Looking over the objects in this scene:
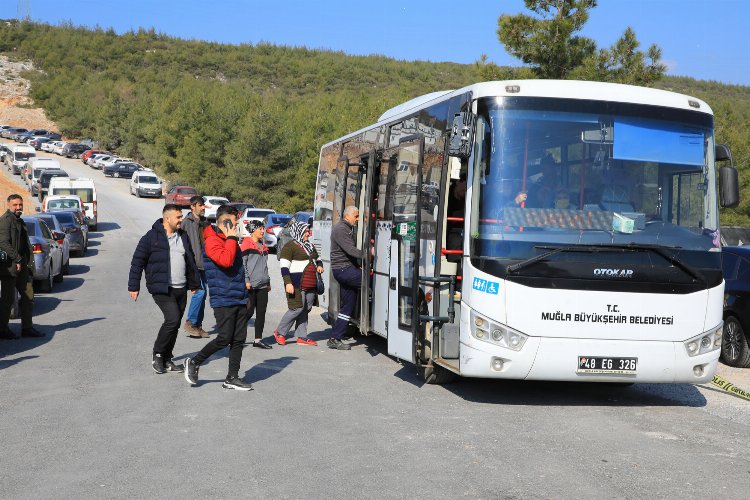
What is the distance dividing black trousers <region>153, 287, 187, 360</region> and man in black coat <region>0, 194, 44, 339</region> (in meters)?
3.48

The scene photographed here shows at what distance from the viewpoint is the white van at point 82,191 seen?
139 ft

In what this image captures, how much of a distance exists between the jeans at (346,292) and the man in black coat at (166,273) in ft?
8.31

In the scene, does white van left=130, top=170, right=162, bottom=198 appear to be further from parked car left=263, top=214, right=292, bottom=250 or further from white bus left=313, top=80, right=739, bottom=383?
white bus left=313, top=80, right=739, bottom=383

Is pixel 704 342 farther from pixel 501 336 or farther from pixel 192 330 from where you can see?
pixel 192 330

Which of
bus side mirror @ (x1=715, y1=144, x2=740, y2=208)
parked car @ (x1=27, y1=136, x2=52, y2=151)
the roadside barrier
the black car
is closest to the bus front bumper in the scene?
the roadside barrier

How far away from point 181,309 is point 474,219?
143 inches

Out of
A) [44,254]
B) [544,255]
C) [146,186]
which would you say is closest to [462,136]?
[544,255]

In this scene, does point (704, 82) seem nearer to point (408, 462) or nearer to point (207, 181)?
point (207, 181)

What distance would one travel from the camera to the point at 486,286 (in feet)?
27.0

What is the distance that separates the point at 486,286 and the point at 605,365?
138cm

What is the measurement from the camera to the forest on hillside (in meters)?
53.3

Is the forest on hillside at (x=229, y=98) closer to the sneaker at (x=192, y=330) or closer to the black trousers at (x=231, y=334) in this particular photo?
the sneaker at (x=192, y=330)

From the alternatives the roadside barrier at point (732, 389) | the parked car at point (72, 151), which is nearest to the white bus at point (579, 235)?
the roadside barrier at point (732, 389)

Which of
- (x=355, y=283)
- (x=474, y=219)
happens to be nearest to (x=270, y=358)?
(x=355, y=283)
